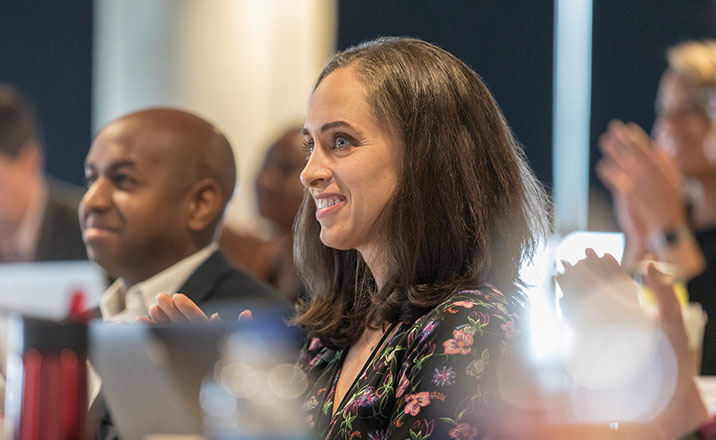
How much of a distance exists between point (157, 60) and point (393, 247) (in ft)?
11.0

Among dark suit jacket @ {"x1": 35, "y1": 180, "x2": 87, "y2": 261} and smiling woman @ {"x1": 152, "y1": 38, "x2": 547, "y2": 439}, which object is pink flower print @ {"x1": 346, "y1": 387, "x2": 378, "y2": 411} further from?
dark suit jacket @ {"x1": 35, "y1": 180, "x2": 87, "y2": 261}

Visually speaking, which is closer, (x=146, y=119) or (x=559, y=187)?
(x=146, y=119)

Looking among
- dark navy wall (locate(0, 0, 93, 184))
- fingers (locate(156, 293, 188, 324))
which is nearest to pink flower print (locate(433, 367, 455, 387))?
fingers (locate(156, 293, 188, 324))

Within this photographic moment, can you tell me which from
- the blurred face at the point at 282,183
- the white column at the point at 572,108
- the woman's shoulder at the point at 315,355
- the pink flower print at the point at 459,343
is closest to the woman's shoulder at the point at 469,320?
the pink flower print at the point at 459,343

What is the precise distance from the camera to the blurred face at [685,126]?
3.30m

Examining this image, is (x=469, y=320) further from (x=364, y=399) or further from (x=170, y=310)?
(x=170, y=310)

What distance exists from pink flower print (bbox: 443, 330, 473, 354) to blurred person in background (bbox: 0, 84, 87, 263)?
2.64 metres

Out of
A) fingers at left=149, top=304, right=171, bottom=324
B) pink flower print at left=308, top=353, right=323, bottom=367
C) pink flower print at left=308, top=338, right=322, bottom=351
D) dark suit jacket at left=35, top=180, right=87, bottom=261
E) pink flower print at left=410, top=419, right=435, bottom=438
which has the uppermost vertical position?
fingers at left=149, top=304, right=171, bottom=324

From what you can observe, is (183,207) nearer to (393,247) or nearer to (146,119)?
(146,119)

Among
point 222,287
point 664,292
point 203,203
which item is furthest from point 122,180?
point 664,292

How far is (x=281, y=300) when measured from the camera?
200 centimetres

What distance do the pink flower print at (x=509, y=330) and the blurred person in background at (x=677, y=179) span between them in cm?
166

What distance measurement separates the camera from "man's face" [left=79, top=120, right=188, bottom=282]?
1925mm

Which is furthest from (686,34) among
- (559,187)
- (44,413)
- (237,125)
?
(44,413)
